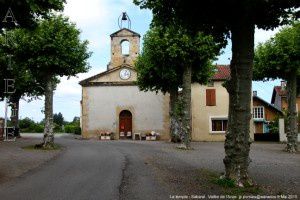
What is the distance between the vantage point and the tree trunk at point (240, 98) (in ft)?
44.0

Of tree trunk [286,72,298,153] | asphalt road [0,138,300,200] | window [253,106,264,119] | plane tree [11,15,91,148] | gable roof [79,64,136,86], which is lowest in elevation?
asphalt road [0,138,300,200]

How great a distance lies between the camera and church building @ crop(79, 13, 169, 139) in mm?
54281

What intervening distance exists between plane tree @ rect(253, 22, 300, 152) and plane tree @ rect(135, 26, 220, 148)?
332 centimetres

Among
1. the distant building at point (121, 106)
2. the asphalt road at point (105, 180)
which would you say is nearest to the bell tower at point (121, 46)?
the distant building at point (121, 106)

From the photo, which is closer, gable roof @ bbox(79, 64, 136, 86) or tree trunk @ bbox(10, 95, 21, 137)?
tree trunk @ bbox(10, 95, 21, 137)

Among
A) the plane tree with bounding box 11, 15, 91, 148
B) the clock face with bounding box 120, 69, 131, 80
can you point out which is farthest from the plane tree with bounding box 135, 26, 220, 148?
the clock face with bounding box 120, 69, 131, 80

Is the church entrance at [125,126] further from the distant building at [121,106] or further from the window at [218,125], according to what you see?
the window at [218,125]

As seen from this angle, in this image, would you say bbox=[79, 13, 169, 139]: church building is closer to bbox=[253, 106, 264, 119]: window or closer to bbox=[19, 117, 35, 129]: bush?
bbox=[253, 106, 264, 119]: window

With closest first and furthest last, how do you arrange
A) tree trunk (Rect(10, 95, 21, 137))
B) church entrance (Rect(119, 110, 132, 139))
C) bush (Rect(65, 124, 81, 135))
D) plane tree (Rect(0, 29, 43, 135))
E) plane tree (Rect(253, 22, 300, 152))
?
plane tree (Rect(0, 29, 43, 135)), plane tree (Rect(253, 22, 300, 152)), tree trunk (Rect(10, 95, 21, 137)), church entrance (Rect(119, 110, 132, 139)), bush (Rect(65, 124, 81, 135))

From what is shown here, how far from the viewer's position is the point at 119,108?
5472 centimetres

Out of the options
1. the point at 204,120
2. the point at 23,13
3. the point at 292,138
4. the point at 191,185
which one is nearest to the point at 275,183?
the point at 191,185

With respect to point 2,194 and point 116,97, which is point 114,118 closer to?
point 116,97

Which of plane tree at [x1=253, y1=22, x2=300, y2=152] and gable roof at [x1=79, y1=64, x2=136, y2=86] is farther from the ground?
gable roof at [x1=79, y1=64, x2=136, y2=86]

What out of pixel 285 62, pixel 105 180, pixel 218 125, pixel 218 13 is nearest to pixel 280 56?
pixel 285 62
